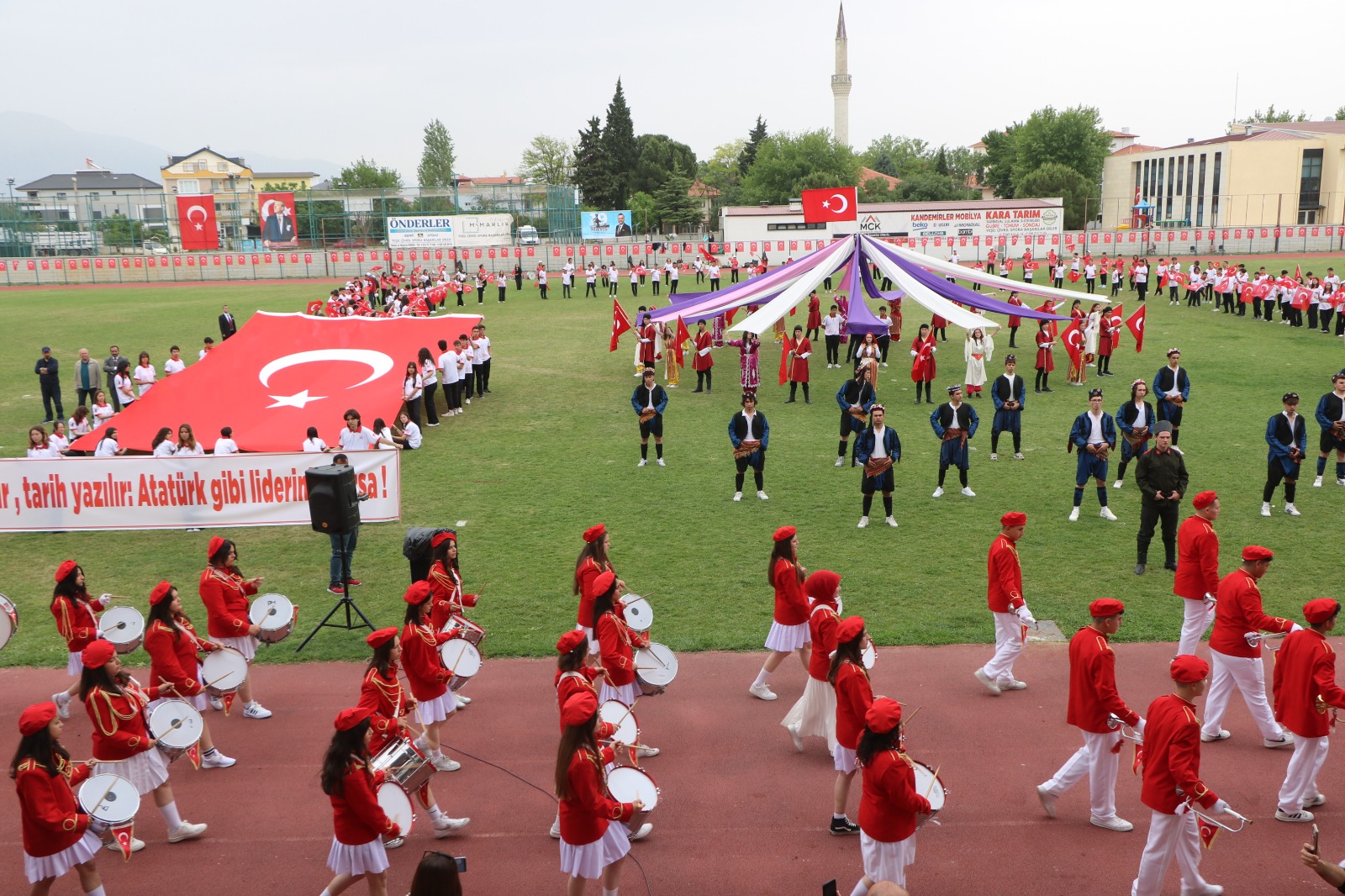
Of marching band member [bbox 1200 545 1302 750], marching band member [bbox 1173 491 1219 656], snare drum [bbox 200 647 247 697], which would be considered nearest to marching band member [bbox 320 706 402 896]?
snare drum [bbox 200 647 247 697]

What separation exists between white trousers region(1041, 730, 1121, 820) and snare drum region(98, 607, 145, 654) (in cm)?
735

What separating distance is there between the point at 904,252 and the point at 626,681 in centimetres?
2055

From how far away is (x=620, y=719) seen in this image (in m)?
6.13

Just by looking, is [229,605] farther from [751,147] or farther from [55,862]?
[751,147]

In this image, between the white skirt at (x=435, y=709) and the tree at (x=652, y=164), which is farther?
the tree at (x=652, y=164)

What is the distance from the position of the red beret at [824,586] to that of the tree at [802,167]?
71308 mm

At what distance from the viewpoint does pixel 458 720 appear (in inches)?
313

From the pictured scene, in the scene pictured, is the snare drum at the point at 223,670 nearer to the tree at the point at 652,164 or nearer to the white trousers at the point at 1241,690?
the white trousers at the point at 1241,690

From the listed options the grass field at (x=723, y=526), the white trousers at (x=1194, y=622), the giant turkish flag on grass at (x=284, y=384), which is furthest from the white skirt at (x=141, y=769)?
the giant turkish flag on grass at (x=284, y=384)

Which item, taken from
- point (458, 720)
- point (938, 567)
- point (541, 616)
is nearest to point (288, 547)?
point (541, 616)

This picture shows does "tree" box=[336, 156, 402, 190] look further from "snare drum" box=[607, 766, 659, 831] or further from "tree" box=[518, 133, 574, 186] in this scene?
"snare drum" box=[607, 766, 659, 831]

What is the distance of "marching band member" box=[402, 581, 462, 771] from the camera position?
6.81 metres

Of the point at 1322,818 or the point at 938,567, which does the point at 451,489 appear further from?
Result: the point at 1322,818

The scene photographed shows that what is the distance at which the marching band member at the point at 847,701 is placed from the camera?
5.97 m
